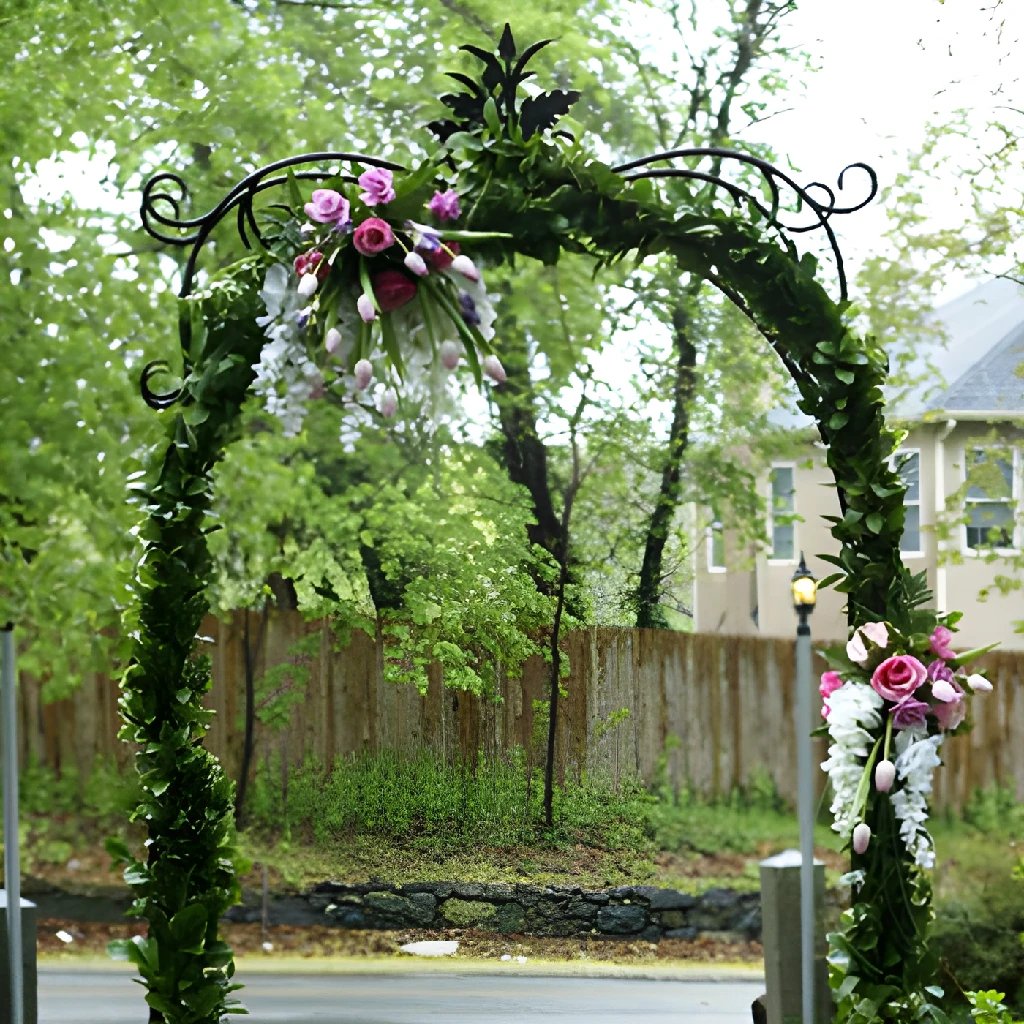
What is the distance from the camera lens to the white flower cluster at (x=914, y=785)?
1814 millimetres

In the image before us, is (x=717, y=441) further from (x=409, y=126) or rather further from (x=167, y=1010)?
(x=167, y=1010)

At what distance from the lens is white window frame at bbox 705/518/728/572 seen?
3.60 m

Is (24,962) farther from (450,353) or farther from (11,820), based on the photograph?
(450,353)

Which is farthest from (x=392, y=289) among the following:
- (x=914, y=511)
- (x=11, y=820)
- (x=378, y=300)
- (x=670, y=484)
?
Answer: (x=914, y=511)

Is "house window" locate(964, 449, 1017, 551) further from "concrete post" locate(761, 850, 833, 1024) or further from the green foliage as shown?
"concrete post" locate(761, 850, 833, 1024)

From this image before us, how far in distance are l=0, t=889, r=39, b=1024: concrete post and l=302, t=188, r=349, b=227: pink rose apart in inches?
55.9

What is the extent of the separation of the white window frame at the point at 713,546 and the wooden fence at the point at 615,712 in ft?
0.63

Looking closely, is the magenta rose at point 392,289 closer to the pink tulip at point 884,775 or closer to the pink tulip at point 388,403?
the pink tulip at point 388,403

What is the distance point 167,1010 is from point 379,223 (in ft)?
3.74

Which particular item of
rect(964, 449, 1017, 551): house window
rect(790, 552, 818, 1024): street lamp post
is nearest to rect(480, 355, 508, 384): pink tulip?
rect(790, 552, 818, 1024): street lamp post

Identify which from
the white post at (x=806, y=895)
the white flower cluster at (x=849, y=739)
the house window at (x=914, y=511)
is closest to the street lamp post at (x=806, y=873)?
the white post at (x=806, y=895)

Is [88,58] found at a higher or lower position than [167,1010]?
higher

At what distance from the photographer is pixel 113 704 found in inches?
166

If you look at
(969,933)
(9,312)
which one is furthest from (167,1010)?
(9,312)
